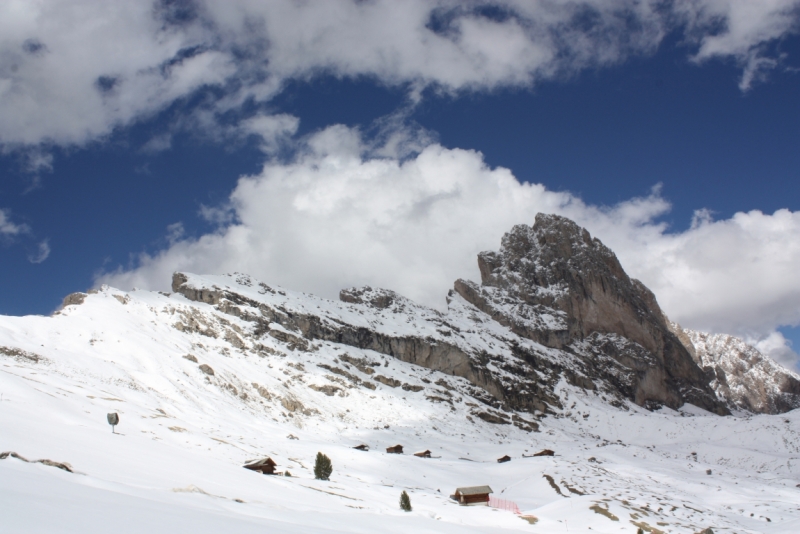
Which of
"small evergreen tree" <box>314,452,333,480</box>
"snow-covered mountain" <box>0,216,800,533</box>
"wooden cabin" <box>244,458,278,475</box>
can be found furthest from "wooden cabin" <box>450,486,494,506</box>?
"wooden cabin" <box>244,458,278,475</box>

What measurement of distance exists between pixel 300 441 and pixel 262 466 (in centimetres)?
2120

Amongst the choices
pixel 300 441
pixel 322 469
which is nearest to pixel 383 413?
pixel 300 441

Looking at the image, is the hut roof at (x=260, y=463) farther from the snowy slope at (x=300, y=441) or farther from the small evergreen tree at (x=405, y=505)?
the small evergreen tree at (x=405, y=505)

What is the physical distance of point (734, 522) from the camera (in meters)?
26.6

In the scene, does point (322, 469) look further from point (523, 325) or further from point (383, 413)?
point (523, 325)

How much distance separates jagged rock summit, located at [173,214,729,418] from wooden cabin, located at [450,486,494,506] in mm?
50523

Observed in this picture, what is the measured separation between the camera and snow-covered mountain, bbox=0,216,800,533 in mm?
12141

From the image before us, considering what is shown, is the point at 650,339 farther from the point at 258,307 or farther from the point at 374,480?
the point at 374,480

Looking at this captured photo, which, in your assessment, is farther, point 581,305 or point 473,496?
point 581,305

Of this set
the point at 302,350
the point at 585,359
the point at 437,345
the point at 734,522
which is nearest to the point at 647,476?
the point at 734,522

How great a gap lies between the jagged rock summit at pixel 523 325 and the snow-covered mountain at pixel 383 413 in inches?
22.4

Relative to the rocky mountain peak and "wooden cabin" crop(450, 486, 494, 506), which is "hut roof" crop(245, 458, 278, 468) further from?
the rocky mountain peak

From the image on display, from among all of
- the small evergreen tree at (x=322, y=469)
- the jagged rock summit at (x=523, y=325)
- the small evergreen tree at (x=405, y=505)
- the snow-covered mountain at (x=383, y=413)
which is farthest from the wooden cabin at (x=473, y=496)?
the jagged rock summit at (x=523, y=325)

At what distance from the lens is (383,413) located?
2628 inches
